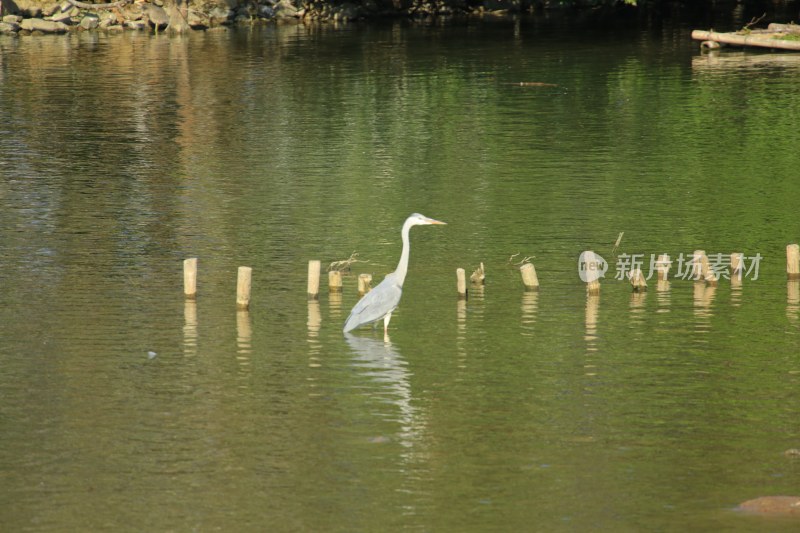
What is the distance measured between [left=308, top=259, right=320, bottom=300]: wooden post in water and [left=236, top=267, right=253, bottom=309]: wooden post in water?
1143mm

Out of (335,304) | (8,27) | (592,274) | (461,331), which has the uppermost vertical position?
(8,27)

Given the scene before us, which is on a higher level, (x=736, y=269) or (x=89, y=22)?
(x=89, y=22)

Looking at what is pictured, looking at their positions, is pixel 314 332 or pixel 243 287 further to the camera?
pixel 243 287

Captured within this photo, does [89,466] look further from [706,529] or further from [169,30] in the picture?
[169,30]

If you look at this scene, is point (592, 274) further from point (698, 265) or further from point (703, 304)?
point (698, 265)

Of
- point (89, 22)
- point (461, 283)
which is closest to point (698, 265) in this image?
point (461, 283)

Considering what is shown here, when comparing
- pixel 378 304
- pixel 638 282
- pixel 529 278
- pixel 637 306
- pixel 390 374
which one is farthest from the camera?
pixel 529 278

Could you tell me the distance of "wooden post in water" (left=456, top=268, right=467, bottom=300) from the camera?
2461 cm

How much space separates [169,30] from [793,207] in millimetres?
62396

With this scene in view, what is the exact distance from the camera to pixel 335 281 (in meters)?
25.6

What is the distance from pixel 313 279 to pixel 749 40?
47.2 m

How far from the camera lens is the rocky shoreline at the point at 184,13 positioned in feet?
290

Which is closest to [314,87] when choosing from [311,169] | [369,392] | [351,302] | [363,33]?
[311,169]

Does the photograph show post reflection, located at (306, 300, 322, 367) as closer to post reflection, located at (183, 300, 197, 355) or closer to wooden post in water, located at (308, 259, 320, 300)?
wooden post in water, located at (308, 259, 320, 300)
